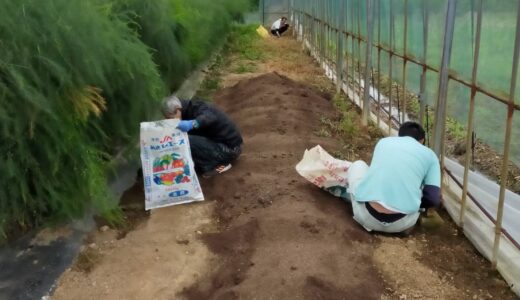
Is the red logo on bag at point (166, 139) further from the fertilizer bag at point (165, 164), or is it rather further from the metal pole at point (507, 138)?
the metal pole at point (507, 138)

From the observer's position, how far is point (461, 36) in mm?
4770

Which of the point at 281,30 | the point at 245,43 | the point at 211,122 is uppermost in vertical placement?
the point at 211,122

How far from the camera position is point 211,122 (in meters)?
5.15

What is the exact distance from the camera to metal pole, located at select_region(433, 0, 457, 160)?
14.2ft

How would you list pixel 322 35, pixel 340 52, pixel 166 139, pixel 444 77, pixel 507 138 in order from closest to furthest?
pixel 507 138, pixel 444 77, pixel 166 139, pixel 340 52, pixel 322 35

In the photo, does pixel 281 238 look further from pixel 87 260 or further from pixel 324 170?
pixel 87 260

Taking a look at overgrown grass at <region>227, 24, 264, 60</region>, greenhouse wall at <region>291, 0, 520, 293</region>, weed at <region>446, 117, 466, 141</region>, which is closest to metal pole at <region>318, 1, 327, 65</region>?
overgrown grass at <region>227, 24, 264, 60</region>

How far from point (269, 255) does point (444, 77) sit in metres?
1.92

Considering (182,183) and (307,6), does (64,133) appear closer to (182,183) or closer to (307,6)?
(182,183)

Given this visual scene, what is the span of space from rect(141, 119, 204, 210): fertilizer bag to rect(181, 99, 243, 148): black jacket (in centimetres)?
44

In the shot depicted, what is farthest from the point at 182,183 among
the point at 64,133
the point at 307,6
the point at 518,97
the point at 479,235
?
the point at 307,6

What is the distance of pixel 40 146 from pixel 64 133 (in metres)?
0.17

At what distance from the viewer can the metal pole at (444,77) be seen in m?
4.33

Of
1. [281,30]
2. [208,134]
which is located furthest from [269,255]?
[281,30]
